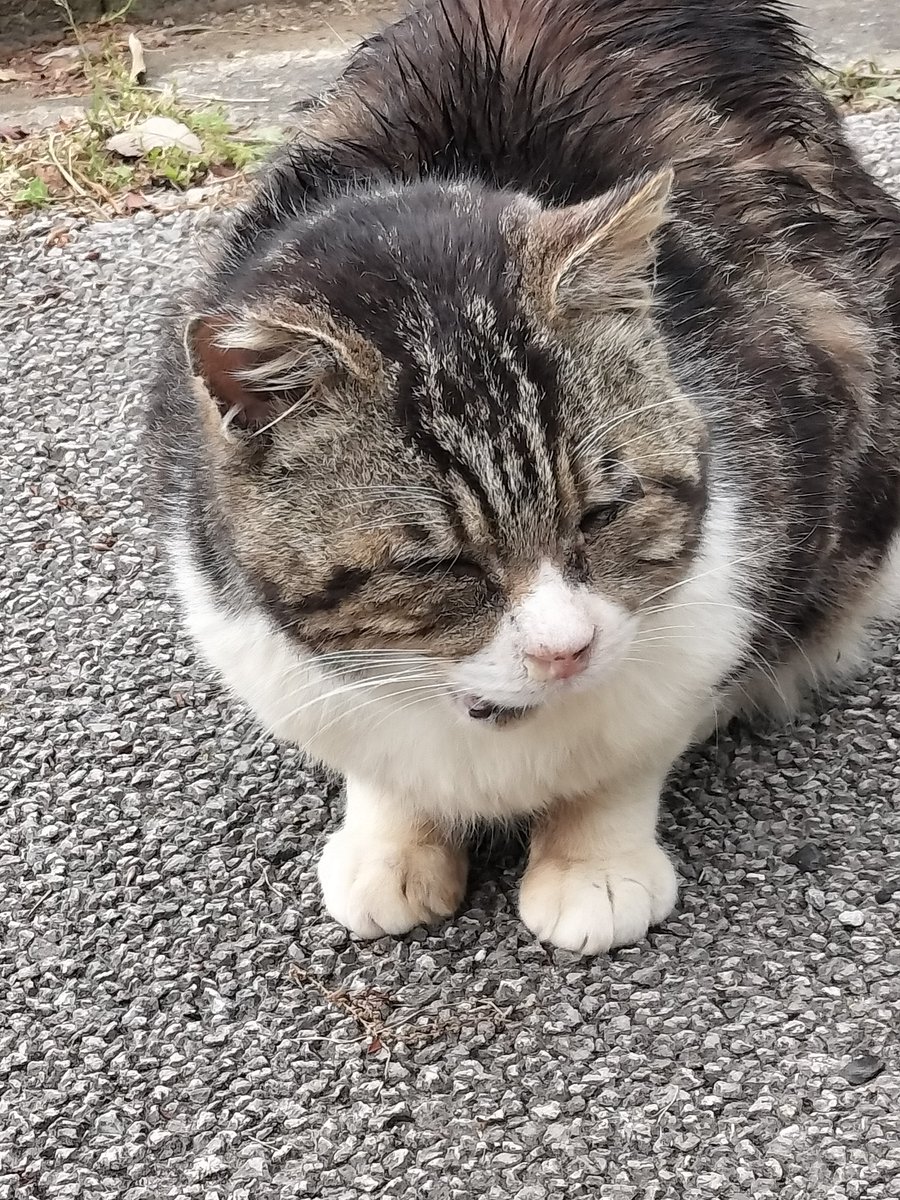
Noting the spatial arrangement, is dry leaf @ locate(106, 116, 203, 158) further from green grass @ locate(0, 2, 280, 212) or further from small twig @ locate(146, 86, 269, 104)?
small twig @ locate(146, 86, 269, 104)

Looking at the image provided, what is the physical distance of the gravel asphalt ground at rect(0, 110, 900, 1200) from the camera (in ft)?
4.23

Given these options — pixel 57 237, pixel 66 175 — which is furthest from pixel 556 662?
pixel 66 175

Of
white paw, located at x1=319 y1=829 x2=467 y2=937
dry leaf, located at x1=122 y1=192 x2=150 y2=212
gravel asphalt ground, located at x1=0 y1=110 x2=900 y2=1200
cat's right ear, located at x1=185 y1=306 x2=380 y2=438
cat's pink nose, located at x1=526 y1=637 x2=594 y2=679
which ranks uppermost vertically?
cat's right ear, located at x1=185 y1=306 x2=380 y2=438

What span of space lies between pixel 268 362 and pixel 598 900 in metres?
0.77

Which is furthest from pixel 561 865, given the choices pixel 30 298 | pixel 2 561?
pixel 30 298

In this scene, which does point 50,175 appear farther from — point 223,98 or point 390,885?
point 390,885

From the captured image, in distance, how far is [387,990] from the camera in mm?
1448

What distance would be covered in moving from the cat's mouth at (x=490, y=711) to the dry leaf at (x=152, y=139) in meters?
2.22

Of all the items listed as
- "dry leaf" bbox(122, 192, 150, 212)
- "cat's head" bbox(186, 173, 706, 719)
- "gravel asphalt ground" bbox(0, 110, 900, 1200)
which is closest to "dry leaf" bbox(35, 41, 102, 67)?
"dry leaf" bbox(122, 192, 150, 212)

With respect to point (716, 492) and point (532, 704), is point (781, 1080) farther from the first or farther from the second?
point (716, 492)

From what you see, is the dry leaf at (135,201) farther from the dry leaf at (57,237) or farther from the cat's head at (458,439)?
the cat's head at (458,439)

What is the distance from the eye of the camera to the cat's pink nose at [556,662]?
107 centimetres

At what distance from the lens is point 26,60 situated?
3.70 metres

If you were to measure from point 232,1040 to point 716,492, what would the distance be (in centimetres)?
84
